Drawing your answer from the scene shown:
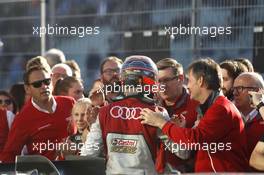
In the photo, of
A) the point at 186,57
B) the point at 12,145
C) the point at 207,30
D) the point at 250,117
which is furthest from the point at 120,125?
the point at 186,57

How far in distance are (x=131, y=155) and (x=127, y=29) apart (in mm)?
4561

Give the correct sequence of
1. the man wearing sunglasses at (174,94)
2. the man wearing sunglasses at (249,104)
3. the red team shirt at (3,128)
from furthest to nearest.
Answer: the red team shirt at (3,128) → the man wearing sunglasses at (174,94) → the man wearing sunglasses at (249,104)

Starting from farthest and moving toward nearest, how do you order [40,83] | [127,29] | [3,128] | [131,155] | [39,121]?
[127,29] → [3,128] → [40,83] → [39,121] → [131,155]

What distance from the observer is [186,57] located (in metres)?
8.84

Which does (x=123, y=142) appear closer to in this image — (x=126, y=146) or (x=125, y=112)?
(x=126, y=146)

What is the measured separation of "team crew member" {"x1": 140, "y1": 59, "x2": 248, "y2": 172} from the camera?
18.1ft

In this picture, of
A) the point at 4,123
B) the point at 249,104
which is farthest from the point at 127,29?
the point at 249,104

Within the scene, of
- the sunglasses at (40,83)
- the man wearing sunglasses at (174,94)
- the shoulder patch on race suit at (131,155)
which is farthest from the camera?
the sunglasses at (40,83)

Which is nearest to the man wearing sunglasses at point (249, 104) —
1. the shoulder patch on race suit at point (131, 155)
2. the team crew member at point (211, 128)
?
the team crew member at point (211, 128)

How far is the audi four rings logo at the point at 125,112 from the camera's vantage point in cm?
549

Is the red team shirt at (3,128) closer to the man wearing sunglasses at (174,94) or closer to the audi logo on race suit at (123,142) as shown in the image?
the man wearing sunglasses at (174,94)

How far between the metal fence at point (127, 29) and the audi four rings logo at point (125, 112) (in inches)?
96.1

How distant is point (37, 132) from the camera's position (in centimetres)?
687

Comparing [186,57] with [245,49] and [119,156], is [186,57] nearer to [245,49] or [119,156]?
[245,49]
